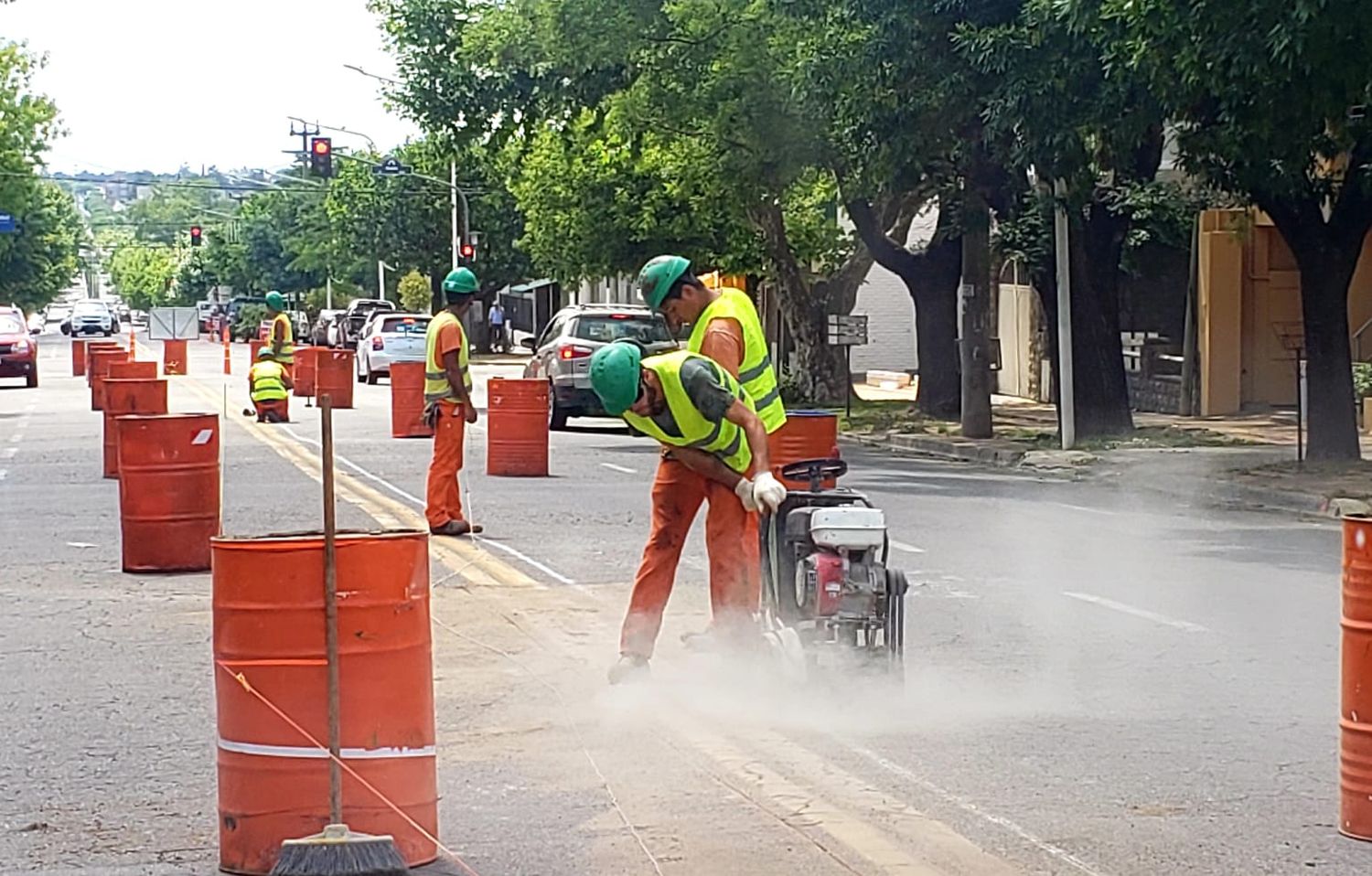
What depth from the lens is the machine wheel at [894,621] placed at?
8.62m

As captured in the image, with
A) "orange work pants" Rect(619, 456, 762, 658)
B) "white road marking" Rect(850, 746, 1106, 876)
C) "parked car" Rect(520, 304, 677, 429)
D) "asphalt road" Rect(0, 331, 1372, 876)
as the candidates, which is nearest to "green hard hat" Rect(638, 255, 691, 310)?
"orange work pants" Rect(619, 456, 762, 658)

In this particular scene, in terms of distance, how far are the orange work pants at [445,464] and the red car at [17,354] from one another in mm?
29193

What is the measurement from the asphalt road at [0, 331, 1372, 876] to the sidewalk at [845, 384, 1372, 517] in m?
3.37

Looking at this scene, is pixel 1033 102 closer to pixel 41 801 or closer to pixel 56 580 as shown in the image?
pixel 56 580

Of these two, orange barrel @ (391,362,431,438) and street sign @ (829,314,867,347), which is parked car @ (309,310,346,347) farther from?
orange barrel @ (391,362,431,438)

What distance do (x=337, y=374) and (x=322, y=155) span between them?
15621 mm

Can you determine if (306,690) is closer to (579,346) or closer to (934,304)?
(579,346)

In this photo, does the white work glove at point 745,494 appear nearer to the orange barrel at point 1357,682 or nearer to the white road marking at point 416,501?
the orange barrel at point 1357,682


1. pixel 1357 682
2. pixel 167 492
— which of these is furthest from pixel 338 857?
pixel 167 492

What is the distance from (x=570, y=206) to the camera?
1638 inches

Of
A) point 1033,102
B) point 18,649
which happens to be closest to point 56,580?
point 18,649

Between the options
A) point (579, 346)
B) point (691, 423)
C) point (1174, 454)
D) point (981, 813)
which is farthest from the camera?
point (579, 346)

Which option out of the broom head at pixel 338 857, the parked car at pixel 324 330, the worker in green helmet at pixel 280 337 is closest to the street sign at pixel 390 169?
the parked car at pixel 324 330

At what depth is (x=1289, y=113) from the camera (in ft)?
57.1
